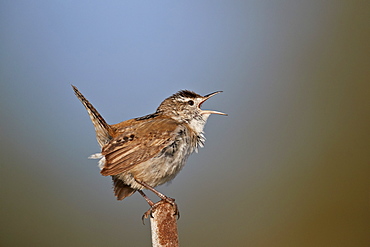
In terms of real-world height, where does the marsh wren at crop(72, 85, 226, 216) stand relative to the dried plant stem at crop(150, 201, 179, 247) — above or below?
above

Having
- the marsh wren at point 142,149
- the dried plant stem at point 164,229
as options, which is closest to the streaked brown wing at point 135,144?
the marsh wren at point 142,149

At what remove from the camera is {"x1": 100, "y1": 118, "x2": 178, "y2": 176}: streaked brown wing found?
Answer: 244 cm

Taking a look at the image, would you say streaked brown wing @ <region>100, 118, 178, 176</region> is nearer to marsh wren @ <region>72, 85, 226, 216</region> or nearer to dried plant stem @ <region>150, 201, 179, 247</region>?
→ marsh wren @ <region>72, 85, 226, 216</region>

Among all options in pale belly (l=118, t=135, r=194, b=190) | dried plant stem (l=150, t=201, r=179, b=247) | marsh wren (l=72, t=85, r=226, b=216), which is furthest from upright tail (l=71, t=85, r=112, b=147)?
dried plant stem (l=150, t=201, r=179, b=247)

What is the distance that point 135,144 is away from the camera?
2564mm

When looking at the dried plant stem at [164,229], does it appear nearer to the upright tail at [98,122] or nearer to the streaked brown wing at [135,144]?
the streaked brown wing at [135,144]

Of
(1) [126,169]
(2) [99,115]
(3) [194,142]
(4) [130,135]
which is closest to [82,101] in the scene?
(2) [99,115]

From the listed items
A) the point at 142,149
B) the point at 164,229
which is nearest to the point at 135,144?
the point at 142,149

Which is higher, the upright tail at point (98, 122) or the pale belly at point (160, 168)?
the upright tail at point (98, 122)

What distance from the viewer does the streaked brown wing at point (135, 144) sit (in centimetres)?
244

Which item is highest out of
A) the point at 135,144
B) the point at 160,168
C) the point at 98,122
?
the point at 98,122

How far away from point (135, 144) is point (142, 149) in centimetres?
5

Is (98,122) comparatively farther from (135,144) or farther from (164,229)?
(164,229)

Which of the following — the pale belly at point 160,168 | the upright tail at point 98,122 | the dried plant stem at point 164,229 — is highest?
the upright tail at point 98,122
